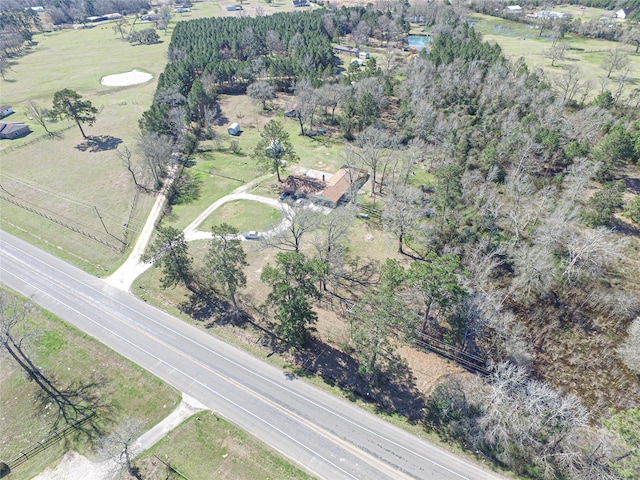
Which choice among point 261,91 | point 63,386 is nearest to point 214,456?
point 63,386

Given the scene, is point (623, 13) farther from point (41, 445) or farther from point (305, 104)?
point (41, 445)

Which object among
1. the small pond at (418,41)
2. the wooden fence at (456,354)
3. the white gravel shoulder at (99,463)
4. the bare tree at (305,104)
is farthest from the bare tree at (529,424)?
the small pond at (418,41)

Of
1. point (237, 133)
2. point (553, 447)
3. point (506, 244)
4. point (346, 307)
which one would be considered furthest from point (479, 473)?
point (237, 133)

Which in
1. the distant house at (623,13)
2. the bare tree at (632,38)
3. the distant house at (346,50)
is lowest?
the distant house at (346,50)

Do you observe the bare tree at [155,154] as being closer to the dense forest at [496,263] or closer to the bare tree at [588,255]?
the dense forest at [496,263]

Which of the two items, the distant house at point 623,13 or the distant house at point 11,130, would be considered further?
the distant house at point 623,13

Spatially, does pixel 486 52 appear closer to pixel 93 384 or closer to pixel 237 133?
pixel 237 133

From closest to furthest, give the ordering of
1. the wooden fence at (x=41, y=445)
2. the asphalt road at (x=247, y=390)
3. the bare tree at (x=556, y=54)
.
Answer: the asphalt road at (x=247, y=390), the wooden fence at (x=41, y=445), the bare tree at (x=556, y=54)
